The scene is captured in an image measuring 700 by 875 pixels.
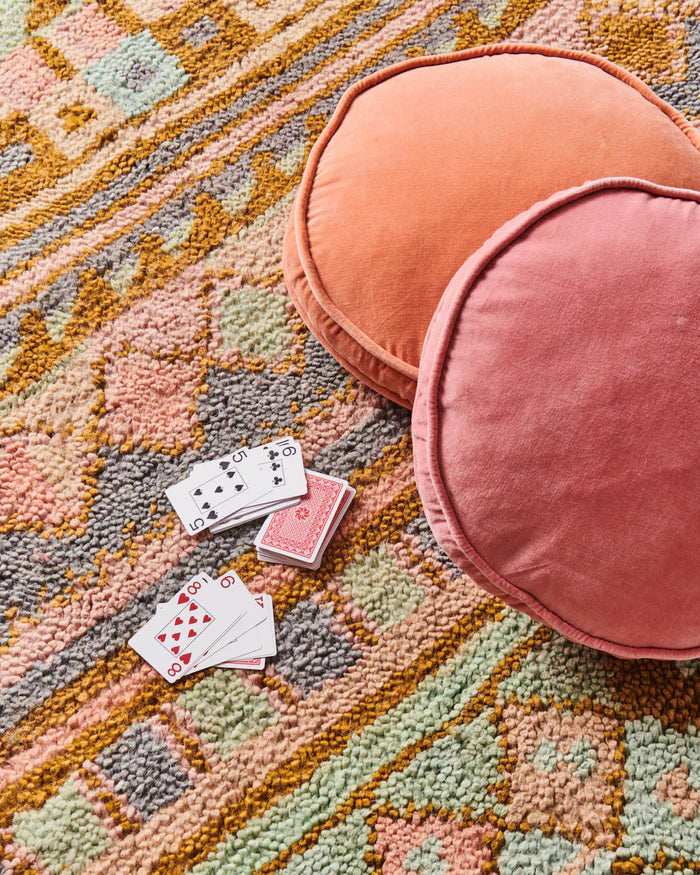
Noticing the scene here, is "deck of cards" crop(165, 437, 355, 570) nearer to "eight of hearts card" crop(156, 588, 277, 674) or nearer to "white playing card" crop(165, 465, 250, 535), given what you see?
"white playing card" crop(165, 465, 250, 535)

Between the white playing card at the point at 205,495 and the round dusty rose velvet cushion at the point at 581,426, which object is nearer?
the round dusty rose velvet cushion at the point at 581,426

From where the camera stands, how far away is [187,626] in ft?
4.26

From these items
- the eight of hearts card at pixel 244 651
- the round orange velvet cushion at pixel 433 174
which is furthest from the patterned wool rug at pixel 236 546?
the round orange velvet cushion at pixel 433 174

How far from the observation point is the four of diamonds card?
4.25 ft

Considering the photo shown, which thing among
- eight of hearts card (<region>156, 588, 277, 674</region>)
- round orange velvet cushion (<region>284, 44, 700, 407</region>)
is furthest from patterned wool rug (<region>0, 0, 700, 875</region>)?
round orange velvet cushion (<region>284, 44, 700, 407</region>)

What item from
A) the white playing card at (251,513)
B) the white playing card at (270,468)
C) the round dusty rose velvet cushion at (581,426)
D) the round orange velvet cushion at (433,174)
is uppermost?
the round orange velvet cushion at (433,174)

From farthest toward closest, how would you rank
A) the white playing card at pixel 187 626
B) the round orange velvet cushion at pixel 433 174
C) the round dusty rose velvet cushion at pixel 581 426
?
the white playing card at pixel 187 626 → the round orange velvet cushion at pixel 433 174 → the round dusty rose velvet cushion at pixel 581 426

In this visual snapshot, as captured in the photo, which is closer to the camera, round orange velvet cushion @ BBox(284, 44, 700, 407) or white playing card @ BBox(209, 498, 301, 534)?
round orange velvet cushion @ BBox(284, 44, 700, 407)

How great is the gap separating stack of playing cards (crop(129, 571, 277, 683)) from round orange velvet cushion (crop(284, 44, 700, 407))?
1.47 feet

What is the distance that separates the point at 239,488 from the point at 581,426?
0.65 metres

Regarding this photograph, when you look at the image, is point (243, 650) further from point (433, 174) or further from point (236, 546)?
point (433, 174)

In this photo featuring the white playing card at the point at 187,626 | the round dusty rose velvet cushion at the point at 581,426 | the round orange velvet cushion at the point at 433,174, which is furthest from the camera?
the white playing card at the point at 187,626

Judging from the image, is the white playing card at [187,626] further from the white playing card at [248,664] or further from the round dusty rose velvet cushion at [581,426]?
the round dusty rose velvet cushion at [581,426]

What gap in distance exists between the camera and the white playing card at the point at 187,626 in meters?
1.29
